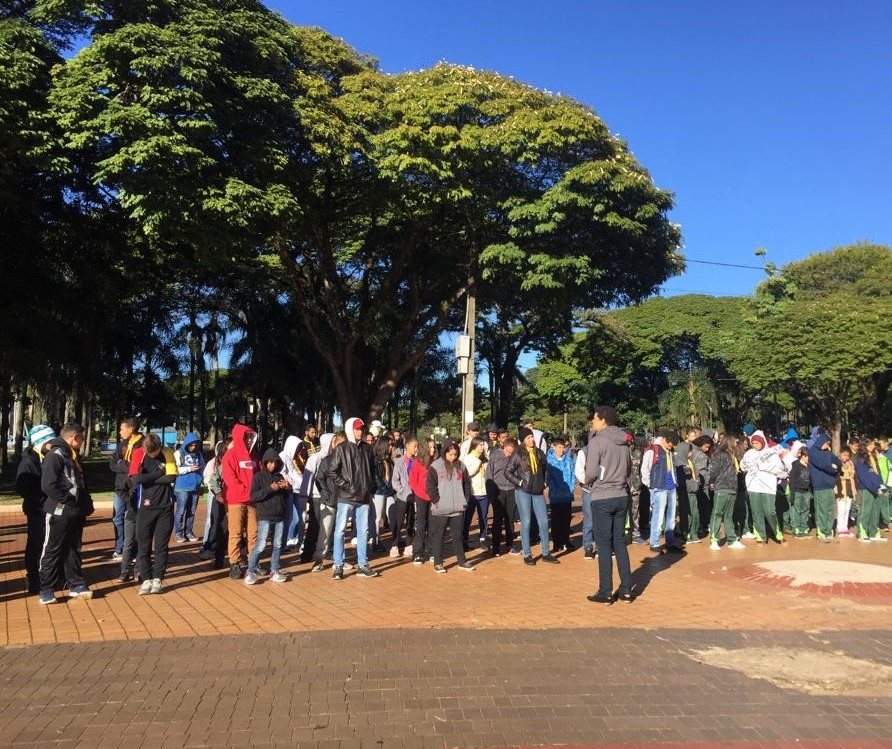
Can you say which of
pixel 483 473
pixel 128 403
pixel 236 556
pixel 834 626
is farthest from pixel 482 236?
pixel 128 403

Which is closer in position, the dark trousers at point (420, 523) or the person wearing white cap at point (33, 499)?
the person wearing white cap at point (33, 499)

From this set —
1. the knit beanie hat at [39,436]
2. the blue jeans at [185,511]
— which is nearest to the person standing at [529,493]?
the blue jeans at [185,511]

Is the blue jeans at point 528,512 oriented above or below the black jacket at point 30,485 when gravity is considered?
below

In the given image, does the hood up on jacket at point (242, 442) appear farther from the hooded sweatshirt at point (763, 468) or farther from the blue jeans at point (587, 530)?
the hooded sweatshirt at point (763, 468)

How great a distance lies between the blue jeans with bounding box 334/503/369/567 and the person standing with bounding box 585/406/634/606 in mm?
2760

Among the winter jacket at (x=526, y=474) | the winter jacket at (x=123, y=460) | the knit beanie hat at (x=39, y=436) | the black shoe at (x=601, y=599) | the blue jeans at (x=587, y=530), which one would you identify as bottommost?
the black shoe at (x=601, y=599)

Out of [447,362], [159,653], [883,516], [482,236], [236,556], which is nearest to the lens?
[159,653]

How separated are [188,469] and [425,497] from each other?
3.70 m

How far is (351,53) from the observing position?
21859mm

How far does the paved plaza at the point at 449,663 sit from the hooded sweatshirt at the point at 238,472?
1021 millimetres

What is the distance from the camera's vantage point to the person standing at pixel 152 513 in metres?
7.77

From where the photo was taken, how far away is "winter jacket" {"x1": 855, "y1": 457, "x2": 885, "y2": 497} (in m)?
11.8

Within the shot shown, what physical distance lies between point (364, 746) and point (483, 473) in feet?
22.5

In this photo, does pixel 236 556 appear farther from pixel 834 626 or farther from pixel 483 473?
pixel 834 626
